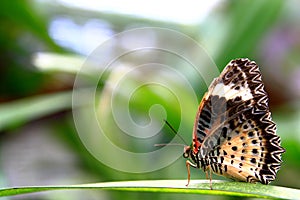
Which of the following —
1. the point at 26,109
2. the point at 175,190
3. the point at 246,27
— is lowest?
the point at 175,190

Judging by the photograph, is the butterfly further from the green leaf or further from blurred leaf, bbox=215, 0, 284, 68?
blurred leaf, bbox=215, 0, 284, 68

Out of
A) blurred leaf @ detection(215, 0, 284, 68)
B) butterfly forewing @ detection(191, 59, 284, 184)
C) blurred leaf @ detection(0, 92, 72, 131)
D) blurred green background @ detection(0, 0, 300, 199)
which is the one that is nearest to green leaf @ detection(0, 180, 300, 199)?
butterfly forewing @ detection(191, 59, 284, 184)

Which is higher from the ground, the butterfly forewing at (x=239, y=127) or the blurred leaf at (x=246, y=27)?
the blurred leaf at (x=246, y=27)

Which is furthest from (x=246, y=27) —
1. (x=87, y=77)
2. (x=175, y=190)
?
(x=175, y=190)

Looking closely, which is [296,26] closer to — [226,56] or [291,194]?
[226,56]

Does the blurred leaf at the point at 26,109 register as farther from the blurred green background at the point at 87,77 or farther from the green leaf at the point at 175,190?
the green leaf at the point at 175,190

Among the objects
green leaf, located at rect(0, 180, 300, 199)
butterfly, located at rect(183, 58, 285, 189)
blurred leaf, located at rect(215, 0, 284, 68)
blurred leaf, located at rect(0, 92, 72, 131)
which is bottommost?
green leaf, located at rect(0, 180, 300, 199)

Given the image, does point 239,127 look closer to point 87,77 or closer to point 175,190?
point 175,190

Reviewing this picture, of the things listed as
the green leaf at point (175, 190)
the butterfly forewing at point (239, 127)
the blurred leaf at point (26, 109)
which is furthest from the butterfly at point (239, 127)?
the blurred leaf at point (26, 109)
